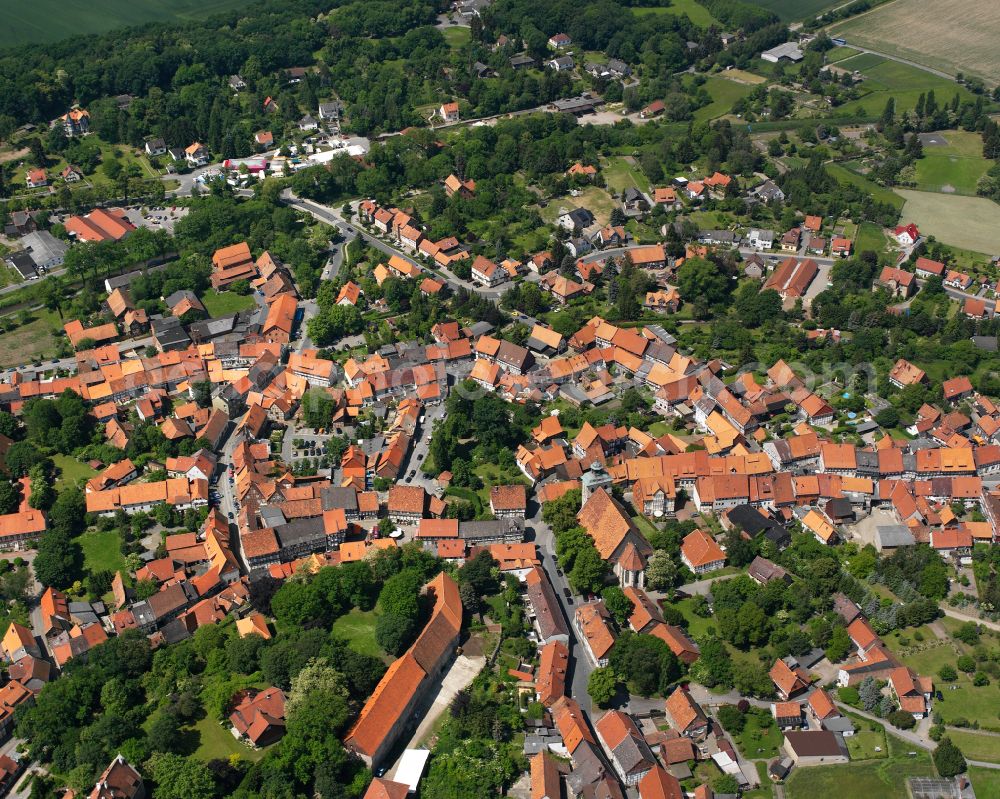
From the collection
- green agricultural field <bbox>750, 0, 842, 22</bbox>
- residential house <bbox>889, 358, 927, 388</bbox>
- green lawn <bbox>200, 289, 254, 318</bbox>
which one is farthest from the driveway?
green agricultural field <bbox>750, 0, 842, 22</bbox>

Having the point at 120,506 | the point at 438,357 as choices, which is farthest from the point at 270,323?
the point at 120,506

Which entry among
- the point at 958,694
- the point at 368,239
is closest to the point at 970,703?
the point at 958,694

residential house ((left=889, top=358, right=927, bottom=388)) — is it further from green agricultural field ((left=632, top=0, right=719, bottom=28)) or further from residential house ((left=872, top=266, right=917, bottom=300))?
green agricultural field ((left=632, top=0, right=719, bottom=28))

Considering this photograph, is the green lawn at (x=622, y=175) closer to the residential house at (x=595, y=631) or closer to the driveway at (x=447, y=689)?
the residential house at (x=595, y=631)

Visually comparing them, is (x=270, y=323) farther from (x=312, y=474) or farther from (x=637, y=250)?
(x=637, y=250)

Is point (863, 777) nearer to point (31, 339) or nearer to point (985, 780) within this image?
point (985, 780)
